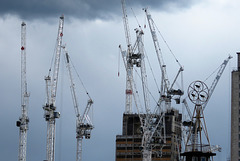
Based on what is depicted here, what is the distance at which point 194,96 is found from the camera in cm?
13912

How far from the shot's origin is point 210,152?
125812 millimetres

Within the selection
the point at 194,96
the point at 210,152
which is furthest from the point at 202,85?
the point at 210,152

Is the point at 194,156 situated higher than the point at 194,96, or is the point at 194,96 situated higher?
the point at 194,96

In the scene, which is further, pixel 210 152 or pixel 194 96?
pixel 194 96

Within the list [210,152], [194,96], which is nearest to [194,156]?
[210,152]

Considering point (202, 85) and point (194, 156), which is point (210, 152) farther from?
point (202, 85)

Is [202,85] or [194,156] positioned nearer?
[194,156]

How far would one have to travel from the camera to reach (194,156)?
125688 mm

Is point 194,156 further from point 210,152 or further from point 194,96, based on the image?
point 194,96

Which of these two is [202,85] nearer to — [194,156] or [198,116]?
[198,116]

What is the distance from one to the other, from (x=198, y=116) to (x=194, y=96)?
22.5 ft

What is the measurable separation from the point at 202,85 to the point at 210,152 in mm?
17057

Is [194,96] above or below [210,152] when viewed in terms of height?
above

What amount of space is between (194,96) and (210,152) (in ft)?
53.7
